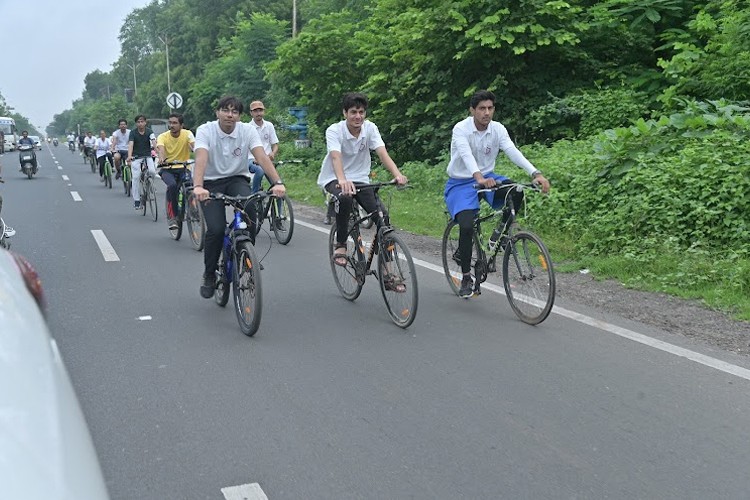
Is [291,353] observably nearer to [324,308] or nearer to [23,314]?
[324,308]

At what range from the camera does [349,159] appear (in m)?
7.18

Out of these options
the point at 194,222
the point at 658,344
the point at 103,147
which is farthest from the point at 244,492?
the point at 103,147

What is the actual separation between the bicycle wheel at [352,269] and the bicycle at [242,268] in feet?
3.19

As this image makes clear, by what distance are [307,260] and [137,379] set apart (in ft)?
14.8

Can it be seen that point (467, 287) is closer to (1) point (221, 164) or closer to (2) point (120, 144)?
(1) point (221, 164)

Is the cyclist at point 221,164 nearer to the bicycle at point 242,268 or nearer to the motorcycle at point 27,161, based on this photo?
the bicycle at point 242,268


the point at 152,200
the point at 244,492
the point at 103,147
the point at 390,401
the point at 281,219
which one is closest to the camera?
the point at 244,492

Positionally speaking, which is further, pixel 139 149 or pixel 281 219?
pixel 139 149

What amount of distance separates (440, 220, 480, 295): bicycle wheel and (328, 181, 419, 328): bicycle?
2.74ft

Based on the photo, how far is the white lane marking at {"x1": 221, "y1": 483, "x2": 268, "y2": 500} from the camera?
3.43 meters

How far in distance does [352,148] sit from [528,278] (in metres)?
2.00

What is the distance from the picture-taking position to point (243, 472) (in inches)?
144

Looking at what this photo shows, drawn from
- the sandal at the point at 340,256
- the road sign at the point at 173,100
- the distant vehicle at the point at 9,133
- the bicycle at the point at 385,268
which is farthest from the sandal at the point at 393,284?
the distant vehicle at the point at 9,133

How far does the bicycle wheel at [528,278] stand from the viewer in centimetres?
606
